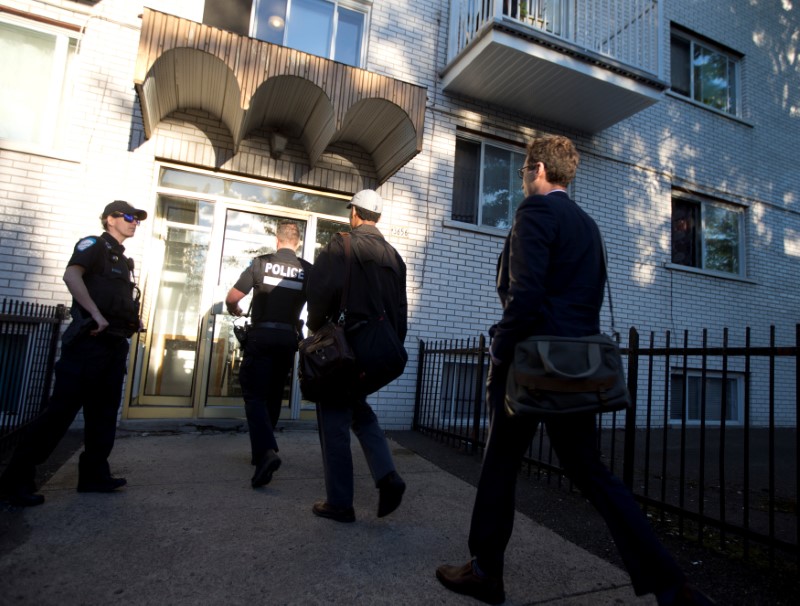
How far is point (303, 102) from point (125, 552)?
15.1 feet

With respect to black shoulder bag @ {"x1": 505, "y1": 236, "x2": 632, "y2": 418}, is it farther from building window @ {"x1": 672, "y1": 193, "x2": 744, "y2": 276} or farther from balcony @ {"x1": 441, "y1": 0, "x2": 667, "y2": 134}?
building window @ {"x1": 672, "y1": 193, "x2": 744, "y2": 276}

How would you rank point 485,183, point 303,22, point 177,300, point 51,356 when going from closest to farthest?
point 51,356 → point 177,300 → point 303,22 → point 485,183

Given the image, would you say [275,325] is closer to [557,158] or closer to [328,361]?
[328,361]

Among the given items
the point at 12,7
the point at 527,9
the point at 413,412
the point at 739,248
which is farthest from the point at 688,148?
the point at 12,7

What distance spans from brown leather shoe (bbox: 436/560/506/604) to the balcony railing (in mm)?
6010

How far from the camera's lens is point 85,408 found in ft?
10.7

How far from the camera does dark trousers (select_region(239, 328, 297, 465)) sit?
143 inches

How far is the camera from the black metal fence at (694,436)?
2.84 metres

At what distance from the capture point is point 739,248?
30.2ft

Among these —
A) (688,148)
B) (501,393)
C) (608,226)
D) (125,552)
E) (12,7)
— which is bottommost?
(125,552)

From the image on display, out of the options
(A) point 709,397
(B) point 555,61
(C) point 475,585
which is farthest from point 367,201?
(A) point 709,397

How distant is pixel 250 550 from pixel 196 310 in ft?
13.5

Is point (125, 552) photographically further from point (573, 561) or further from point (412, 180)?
point (412, 180)

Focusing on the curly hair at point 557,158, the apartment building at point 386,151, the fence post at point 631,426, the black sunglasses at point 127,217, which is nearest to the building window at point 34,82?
the apartment building at point 386,151
